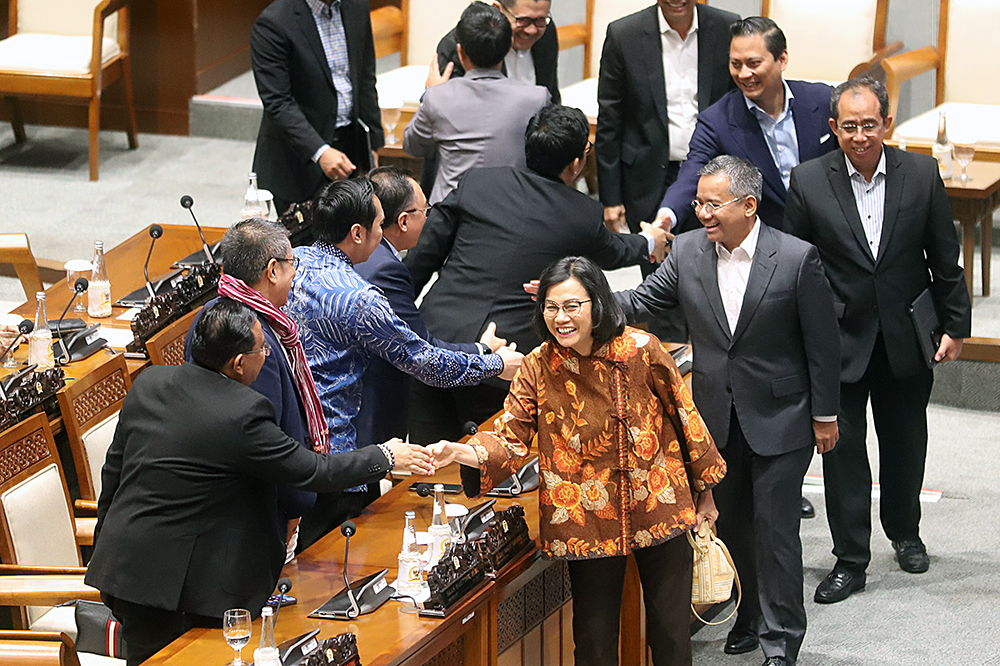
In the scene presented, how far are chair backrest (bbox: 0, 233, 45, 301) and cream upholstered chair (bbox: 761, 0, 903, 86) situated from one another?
11.8 feet

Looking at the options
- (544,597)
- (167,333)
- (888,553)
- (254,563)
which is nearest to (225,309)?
(254,563)

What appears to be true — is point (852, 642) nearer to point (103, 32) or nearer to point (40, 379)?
point (40, 379)

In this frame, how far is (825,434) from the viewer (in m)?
3.79

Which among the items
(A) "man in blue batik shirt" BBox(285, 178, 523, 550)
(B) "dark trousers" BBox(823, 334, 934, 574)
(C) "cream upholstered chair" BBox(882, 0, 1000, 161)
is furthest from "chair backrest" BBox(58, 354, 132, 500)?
(C) "cream upholstered chair" BBox(882, 0, 1000, 161)

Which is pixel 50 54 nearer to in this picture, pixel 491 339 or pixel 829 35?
pixel 829 35

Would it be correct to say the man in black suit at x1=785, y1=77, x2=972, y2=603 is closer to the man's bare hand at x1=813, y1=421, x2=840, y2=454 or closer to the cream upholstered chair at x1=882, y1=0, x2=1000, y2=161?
the man's bare hand at x1=813, y1=421, x2=840, y2=454

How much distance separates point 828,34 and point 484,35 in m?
2.97

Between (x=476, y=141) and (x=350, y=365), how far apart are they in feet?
3.81

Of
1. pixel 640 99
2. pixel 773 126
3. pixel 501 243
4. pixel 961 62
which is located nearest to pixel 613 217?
pixel 640 99

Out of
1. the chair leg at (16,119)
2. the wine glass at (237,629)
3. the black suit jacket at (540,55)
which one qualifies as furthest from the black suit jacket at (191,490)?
the chair leg at (16,119)

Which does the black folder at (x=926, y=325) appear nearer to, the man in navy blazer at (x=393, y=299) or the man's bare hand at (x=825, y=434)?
the man's bare hand at (x=825, y=434)

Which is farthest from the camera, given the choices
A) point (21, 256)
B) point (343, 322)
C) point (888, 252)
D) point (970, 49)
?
point (970, 49)

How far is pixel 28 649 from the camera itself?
3010 mm

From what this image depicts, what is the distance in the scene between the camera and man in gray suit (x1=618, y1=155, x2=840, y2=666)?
369 cm
